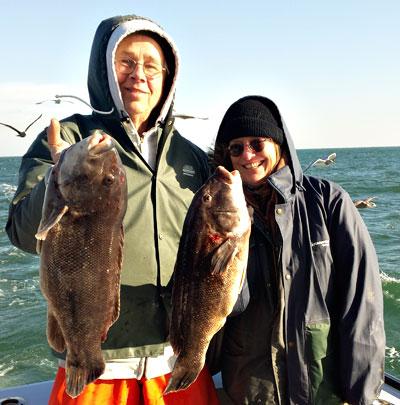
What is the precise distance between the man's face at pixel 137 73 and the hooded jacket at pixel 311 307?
1.06m

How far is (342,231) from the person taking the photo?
378 cm

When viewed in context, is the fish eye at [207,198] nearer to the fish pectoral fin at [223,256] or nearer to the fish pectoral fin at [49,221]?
the fish pectoral fin at [223,256]

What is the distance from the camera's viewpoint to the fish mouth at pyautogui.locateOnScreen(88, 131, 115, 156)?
9.59 feet

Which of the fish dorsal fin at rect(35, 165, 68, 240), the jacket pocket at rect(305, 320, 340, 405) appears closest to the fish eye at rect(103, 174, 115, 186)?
the fish dorsal fin at rect(35, 165, 68, 240)

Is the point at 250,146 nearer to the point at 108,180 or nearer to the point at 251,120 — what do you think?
the point at 251,120

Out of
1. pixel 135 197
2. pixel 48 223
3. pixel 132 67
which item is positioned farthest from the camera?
pixel 132 67

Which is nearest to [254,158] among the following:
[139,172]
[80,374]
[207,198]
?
[207,198]

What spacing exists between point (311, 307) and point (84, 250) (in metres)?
1.75

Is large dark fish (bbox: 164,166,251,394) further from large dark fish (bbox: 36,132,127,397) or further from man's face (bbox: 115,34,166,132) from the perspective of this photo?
man's face (bbox: 115,34,166,132)

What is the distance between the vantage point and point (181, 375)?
130 inches

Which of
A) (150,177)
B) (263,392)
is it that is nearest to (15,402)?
(263,392)

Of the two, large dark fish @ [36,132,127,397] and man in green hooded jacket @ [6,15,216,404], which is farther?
man in green hooded jacket @ [6,15,216,404]

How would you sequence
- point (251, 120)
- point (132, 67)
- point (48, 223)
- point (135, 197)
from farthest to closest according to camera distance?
point (251, 120), point (132, 67), point (135, 197), point (48, 223)

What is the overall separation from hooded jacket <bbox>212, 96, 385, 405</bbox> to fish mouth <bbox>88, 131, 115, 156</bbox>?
128cm
